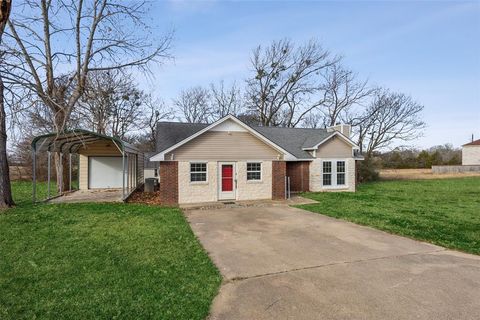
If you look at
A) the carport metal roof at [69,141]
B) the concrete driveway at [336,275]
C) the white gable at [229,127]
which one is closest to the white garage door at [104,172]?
the carport metal roof at [69,141]

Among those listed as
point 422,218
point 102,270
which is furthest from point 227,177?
point 102,270

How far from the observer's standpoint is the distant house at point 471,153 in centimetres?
5231

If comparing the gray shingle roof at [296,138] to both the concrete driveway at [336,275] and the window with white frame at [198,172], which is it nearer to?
the window with white frame at [198,172]

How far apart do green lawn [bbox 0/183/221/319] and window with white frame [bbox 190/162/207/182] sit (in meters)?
4.49

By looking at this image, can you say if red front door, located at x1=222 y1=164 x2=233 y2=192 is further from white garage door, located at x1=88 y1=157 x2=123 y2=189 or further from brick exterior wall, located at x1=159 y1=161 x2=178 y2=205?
white garage door, located at x1=88 y1=157 x2=123 y2=189

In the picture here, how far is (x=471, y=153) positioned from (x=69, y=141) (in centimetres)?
6304

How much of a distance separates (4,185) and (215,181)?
846 cm

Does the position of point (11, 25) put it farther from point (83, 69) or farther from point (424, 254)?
point (424, 254)

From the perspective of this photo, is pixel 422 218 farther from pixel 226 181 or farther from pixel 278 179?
pixel 226 181

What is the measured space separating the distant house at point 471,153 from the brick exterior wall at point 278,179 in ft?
177

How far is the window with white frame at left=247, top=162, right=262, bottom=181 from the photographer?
14977 mm

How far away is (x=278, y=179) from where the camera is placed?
1544 cm

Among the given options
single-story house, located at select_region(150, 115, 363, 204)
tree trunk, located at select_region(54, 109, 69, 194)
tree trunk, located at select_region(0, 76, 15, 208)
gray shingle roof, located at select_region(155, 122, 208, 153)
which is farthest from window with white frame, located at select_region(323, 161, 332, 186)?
tree trunk, located at select_region(0, 76, 15, 208)

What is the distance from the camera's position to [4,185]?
37.9 ft
